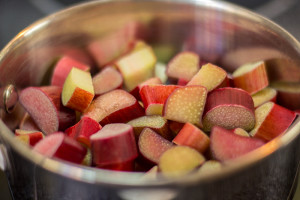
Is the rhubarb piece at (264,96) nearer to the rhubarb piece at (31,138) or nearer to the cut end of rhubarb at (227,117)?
the cut end of rhubarb at (227,117)

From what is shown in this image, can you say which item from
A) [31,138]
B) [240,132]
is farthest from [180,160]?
[31,138]

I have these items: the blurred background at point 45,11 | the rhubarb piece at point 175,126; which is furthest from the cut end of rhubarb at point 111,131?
the blurred background at point 45,11

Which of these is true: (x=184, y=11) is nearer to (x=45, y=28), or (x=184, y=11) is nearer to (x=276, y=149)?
(x=45, y=28)

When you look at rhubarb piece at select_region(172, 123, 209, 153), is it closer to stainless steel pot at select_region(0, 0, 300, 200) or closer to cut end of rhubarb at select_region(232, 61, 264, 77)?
stainless steel pot at select_region(0, 0, 300, 200)

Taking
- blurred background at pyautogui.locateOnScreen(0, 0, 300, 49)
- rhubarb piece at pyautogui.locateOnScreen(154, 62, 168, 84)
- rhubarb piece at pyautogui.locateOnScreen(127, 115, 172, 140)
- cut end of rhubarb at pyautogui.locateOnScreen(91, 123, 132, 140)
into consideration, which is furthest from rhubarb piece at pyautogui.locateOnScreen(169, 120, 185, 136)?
blurred background at pyautogui.locateOnScreen(0, 0, 300, 49)


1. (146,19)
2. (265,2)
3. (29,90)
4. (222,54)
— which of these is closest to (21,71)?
(29,90)
